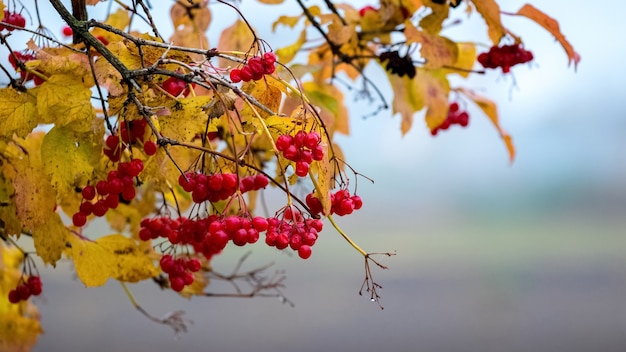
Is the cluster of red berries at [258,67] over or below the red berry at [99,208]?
over

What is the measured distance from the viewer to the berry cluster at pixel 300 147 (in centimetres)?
52

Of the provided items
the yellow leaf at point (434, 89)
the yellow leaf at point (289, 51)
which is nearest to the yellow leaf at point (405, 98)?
the yellow leaf at point (434, 89)

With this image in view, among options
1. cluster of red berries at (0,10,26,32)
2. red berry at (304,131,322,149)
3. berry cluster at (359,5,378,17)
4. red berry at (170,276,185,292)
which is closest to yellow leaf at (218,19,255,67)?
berry cluster at (359,5,378,17)

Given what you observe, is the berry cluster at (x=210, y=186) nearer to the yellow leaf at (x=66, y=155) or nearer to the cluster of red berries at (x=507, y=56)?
the yellow leaf at (x=66, y=155)

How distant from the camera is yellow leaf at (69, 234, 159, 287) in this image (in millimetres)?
727

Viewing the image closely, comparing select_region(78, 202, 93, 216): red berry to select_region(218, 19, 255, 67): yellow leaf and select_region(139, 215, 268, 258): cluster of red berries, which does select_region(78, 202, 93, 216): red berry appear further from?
select_region(218, 19, 255, 67): yellow leaf

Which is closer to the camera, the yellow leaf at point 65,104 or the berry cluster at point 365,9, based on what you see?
the yellow leaf at point 65,104

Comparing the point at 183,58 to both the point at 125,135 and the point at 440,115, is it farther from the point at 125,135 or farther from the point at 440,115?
the point at 440,115

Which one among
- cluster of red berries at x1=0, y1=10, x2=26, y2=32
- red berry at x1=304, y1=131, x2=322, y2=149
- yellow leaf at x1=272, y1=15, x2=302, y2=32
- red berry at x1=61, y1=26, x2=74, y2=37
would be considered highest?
yellow leaf at x1=272, y1=15, x2=302, y2=32

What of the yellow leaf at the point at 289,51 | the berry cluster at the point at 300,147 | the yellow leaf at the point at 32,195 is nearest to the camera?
the berry cluster at the point at 300,147

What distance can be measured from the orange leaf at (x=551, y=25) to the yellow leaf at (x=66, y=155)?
1.64 ft

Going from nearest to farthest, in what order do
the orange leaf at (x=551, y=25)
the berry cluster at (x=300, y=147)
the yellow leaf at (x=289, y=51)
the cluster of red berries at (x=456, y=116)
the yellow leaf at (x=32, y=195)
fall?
the berry cluster at (x=300, y=147)
the yellow leaf at (x=32, y=195)
the orange leaf at (x=551, y=25)
the yellow leaf at (x=289, y=51)
the cluster of red berries at (x=456, y=116)

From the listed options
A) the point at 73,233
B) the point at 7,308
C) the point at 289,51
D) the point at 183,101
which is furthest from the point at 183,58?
the point at 7,308

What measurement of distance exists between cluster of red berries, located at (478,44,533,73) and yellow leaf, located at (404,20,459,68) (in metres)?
0.08
